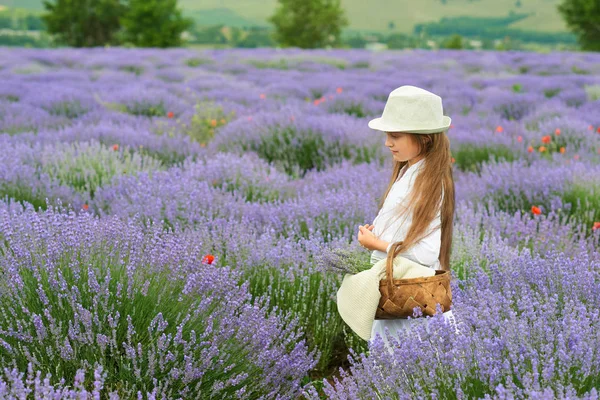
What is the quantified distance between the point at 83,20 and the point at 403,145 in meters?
47.2

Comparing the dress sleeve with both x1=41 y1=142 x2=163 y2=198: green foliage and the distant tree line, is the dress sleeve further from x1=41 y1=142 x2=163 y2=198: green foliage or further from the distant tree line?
the distant tree line

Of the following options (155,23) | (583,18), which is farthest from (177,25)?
(583,18)

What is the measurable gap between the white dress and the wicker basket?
2.1 inches

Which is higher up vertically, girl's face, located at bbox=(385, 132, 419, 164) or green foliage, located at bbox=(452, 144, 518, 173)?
girl's face, located at bbox=(385, 132, 419, 164)

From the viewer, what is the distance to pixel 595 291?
2391mm

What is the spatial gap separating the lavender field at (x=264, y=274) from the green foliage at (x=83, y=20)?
138ft

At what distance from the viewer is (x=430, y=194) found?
2.24 metres

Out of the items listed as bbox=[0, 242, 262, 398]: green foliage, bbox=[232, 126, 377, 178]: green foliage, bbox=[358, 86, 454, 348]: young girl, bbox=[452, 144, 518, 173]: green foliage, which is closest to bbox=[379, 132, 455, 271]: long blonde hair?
bbox=[358, 86, 454, 348]: young girl

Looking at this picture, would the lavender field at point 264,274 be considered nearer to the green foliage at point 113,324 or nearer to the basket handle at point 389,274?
the green foliage at point 113,324

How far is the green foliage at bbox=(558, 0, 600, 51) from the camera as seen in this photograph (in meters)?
39.1

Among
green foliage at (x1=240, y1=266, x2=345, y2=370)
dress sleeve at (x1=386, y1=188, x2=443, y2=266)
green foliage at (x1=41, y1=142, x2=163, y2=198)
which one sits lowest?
green foliage at (x1=240, y1=266, x2=345, y2=370)

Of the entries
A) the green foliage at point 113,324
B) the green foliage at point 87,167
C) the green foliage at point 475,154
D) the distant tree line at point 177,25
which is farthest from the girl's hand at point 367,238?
the distant tree line at point 177,25

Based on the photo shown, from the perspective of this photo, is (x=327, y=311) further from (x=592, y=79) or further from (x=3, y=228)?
(x=592, y=79)

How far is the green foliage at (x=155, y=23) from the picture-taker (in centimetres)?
4078
